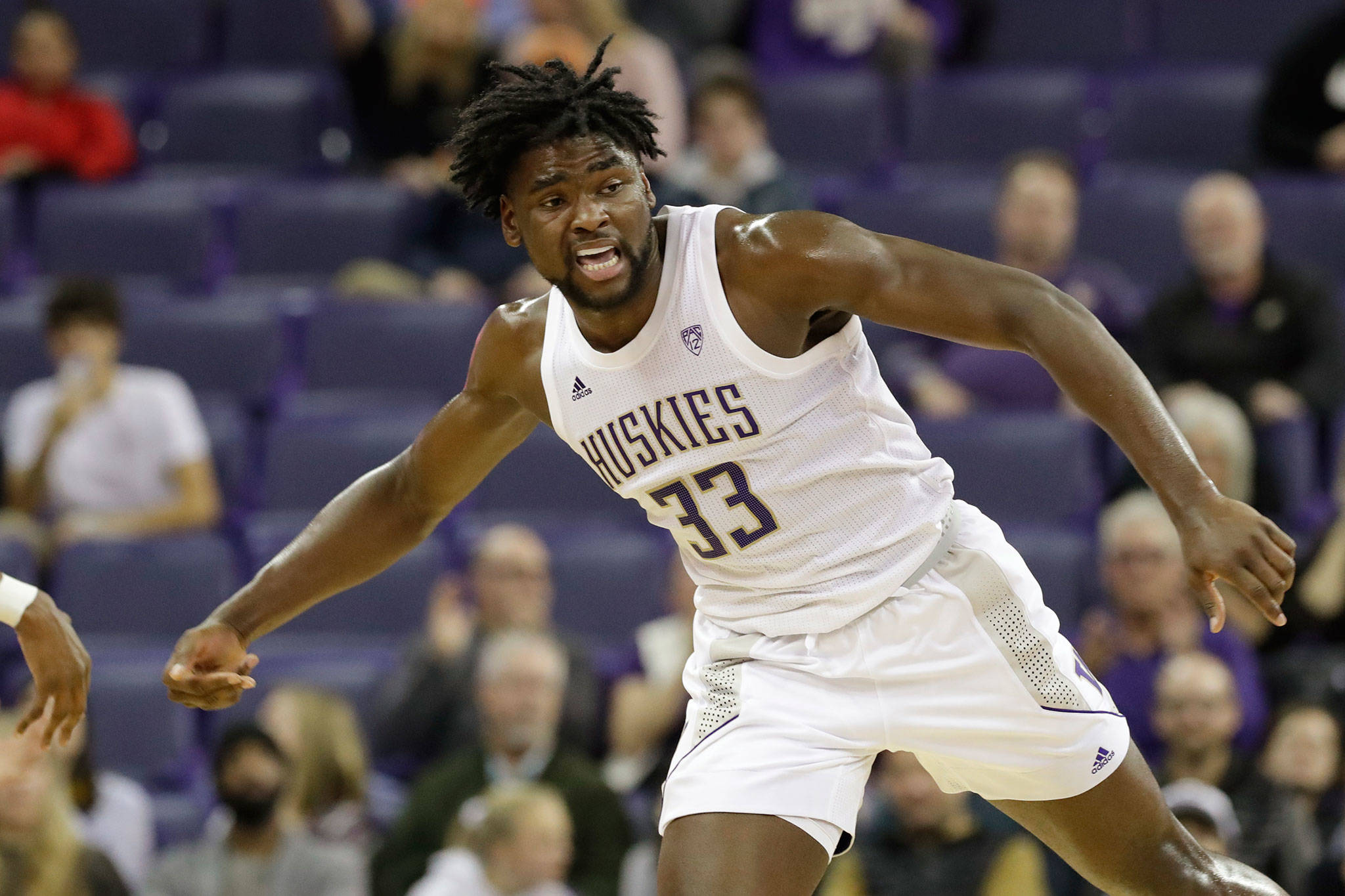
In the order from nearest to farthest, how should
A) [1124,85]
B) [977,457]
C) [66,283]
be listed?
[977,457] < [66,283] < [1124,85]

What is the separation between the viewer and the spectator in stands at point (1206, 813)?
546 cm

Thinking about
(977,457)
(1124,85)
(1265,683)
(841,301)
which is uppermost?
(841,301)

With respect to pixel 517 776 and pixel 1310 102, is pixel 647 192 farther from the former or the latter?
pixel 1310 102

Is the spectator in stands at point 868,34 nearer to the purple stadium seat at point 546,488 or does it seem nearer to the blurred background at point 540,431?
the blurred background at point 540,431

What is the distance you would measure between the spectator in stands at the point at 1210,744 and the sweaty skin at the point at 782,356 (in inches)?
88.2

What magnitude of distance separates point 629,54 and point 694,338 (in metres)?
5.39

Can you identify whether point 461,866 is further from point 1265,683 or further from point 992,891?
point 1265,683

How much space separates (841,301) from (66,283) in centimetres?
528

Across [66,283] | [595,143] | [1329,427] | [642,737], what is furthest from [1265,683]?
[66,283]

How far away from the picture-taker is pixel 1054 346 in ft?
10.7

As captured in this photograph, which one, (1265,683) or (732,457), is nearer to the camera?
(732,457)

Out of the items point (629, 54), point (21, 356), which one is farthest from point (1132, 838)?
point (21, 356)

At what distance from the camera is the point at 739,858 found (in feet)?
11.1

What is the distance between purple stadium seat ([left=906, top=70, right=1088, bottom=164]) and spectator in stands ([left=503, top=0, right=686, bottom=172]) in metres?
1.23
